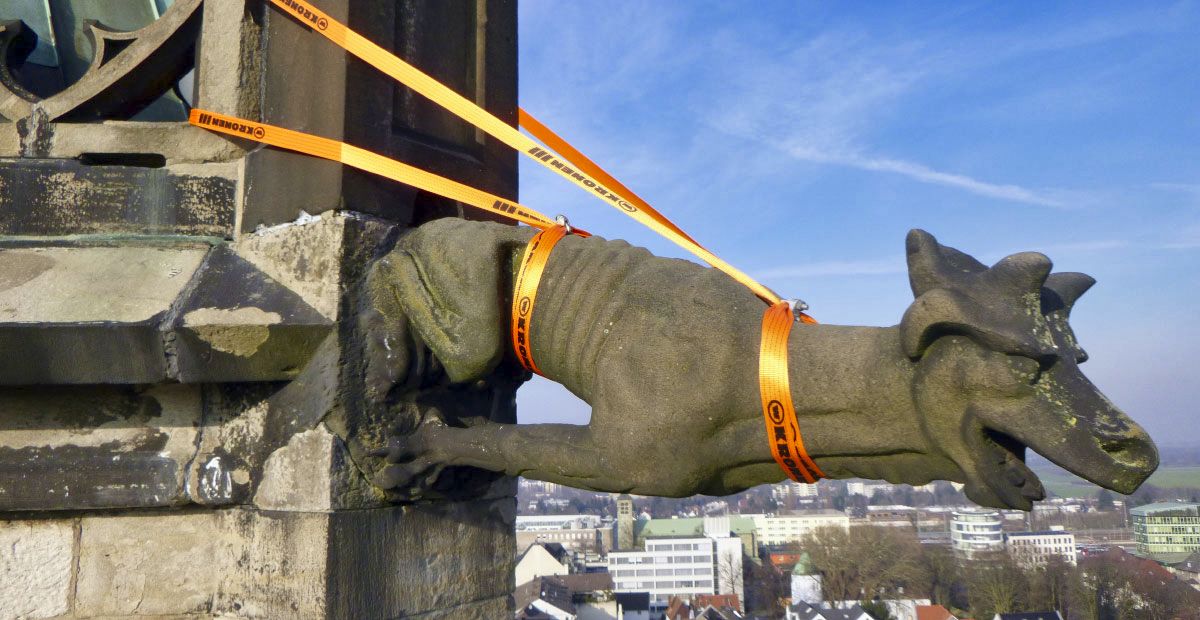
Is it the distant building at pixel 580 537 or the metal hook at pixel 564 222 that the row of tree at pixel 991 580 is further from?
the metal hook at pixel 564 222

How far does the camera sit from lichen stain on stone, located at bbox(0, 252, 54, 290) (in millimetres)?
2383

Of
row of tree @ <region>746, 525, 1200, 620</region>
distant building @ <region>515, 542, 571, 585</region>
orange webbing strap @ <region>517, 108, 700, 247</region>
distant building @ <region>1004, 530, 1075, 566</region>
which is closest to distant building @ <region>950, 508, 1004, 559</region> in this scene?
distant building @ <region>1004, 530, 1075, 566</region>

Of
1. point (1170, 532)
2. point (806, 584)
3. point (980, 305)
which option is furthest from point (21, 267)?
point (1170, 532)

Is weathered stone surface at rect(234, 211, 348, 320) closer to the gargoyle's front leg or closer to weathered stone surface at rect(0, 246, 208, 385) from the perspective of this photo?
weathered stone surface at rect(0, 246, 208, 385)

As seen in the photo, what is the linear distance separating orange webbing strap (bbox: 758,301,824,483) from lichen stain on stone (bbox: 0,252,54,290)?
1.81m

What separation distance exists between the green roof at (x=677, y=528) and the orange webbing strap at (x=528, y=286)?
277 feet

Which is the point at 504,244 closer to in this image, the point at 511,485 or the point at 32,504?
the point at 511,485

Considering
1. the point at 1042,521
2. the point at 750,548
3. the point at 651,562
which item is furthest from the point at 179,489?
the point at 1042,521

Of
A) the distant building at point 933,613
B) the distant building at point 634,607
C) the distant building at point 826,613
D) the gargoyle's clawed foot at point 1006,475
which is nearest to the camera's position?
the gargoyle's clawed foot at point 1006,475

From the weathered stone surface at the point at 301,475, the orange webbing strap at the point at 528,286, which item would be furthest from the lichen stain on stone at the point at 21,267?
the orange webbing strap at the point at 528,286

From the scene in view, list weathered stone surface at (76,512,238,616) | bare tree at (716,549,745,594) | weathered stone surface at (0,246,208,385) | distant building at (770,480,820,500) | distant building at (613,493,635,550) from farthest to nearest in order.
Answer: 1. distant building at (770,480,820,500)
2. distant building at (613,493,635,550)
3. bare tree at (716,549,745,594)
4. weathered stone surface at (76,512,238,616)
5. weathered stone surface at (0,246,208,385)

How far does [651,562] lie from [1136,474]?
267 ft

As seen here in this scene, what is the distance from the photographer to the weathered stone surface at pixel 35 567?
242cm

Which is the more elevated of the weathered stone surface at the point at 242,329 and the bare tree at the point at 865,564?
Answer: the weathered stone surface at the point at 242,329
